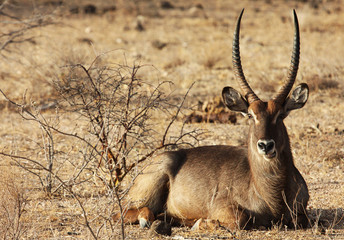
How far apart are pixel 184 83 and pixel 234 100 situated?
7.66m

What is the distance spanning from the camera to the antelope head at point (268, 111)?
5.47 m

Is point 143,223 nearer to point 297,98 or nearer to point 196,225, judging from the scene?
point 196,225

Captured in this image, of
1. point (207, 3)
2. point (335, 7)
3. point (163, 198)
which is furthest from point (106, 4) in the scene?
point (163, 198)

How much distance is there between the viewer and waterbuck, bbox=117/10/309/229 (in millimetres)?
5699

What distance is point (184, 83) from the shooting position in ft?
44.9

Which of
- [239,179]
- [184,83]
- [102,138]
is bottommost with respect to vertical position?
[239,179]

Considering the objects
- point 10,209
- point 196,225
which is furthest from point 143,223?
point 10,209

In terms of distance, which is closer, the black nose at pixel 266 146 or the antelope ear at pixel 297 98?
the black nose at pixel 266 146

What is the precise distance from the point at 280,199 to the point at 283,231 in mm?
333

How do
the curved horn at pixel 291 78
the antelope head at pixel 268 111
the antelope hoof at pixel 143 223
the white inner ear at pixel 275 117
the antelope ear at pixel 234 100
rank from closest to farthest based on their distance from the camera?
the antelope head at pixel 268 111, the white inner ear at pixel 275 117, the curved horn at pixel 291 78, the antelope ear at pixel 234 100, the antelope hoof at pixel 143 223

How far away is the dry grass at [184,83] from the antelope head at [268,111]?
2.64ft

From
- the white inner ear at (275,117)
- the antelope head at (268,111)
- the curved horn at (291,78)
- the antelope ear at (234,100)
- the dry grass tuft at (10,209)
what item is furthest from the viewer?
the antelope ear at (234,100)

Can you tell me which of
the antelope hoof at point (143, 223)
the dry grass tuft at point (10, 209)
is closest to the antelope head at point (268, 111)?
the antelope hoof at point (143, 223)

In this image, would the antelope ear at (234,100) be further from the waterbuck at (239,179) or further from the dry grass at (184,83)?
the dry grass at (184,83)
